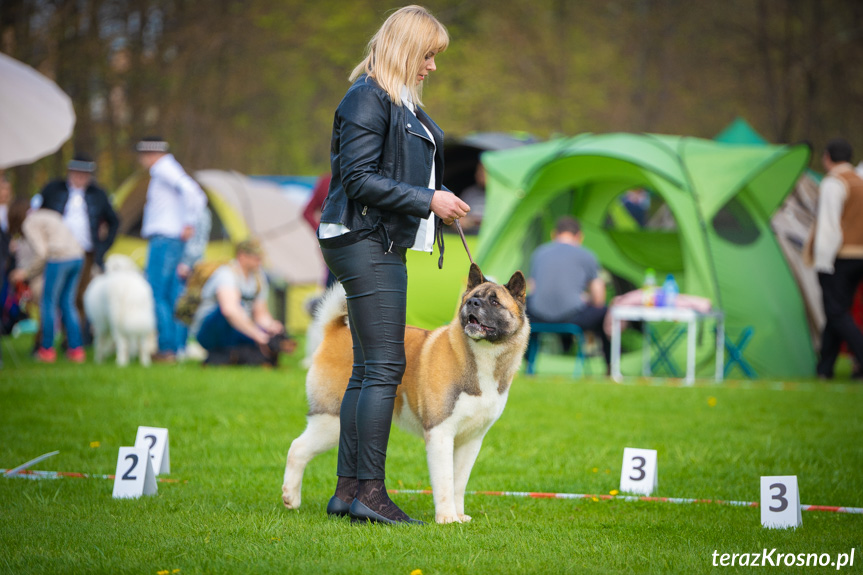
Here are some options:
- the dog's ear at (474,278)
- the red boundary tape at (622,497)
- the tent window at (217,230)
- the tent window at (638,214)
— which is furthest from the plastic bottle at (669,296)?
the tent window at (217,230)

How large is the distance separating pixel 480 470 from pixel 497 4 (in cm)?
2026

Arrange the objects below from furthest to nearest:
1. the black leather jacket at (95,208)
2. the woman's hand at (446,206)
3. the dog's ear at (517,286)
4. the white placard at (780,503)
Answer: the black leather jacket at (95,208)
the dog's ear at (517,286)
the white placard at (780,503)
the woman's hand at (446,206)

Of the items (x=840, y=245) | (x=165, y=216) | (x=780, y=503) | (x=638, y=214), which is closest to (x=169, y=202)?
(x=165, y=216)

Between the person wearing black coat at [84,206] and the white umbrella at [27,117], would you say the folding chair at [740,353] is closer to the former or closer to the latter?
the white umbrella at [27,117]

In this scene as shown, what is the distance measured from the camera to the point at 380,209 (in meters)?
3.28

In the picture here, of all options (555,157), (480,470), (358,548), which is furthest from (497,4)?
(358,548)

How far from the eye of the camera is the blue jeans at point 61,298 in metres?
8.58

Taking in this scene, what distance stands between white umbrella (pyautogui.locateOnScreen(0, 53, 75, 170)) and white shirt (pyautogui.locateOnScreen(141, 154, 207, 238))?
1.50m

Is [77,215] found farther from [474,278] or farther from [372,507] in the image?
[372,507]

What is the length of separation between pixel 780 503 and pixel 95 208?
306 inches

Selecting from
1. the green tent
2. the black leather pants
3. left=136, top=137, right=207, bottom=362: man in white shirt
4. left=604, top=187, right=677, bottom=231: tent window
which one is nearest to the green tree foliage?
left=604, top=187, right=677, bottom=231: tent window

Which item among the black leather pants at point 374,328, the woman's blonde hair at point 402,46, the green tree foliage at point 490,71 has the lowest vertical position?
the black leather pants at point 374,328

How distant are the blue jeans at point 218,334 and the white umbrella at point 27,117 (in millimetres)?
2177

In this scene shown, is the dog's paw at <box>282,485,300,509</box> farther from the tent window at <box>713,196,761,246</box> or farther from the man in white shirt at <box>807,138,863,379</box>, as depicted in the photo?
the tent window at <box>713,196,761,246</box>
